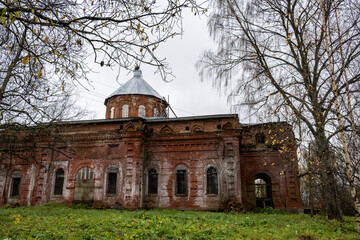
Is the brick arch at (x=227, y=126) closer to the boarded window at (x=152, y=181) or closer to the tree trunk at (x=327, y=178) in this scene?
the boarded window at (x=152, y=181)

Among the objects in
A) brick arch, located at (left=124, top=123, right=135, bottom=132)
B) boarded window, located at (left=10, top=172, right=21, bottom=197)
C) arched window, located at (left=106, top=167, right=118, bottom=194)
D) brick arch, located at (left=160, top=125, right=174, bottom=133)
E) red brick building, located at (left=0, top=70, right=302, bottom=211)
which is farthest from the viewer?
boarded window, located at (left=10, top=172, right=21, bottom=197)

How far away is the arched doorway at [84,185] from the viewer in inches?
703

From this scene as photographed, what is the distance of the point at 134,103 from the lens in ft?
81.1

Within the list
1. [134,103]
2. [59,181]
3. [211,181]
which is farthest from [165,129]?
[59,181]

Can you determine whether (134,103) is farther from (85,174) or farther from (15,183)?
(15,183)

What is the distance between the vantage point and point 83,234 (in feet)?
25.7

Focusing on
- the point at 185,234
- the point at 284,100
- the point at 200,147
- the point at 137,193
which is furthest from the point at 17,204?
the point at 284,100

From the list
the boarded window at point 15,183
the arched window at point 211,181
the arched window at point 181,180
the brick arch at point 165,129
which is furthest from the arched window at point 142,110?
the boarded window at point 15,183

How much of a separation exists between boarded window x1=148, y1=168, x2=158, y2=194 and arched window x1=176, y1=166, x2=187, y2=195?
4.67 feet

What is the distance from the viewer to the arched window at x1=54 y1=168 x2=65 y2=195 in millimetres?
18605

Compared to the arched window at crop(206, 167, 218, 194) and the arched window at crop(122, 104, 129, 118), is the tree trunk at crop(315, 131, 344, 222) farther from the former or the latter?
the arched window at crop(122, 104, 129, 118)

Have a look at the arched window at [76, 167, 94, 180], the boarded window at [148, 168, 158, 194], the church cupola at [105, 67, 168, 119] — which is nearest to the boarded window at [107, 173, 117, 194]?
the arched window at [76, 167, 94, 180]

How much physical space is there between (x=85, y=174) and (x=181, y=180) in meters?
6.25

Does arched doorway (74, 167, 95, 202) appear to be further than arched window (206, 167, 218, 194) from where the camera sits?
Yes
